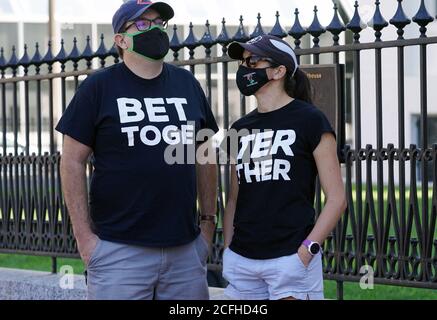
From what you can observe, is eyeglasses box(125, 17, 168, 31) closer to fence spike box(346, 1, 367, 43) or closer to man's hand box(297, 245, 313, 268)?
man's hand box(297, 245, 313, 268)

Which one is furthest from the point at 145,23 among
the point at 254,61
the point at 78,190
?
the point at 78,190

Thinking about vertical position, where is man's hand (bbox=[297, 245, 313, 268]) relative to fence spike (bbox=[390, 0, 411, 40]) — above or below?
below

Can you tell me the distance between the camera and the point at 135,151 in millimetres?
4242

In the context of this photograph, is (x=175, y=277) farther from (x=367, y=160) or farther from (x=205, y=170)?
(x=367, y=160)

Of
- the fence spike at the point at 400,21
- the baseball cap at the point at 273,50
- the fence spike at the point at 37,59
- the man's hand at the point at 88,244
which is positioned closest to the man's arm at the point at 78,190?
the man's hand at the point at 88,244

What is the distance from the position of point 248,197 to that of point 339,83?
2.19m

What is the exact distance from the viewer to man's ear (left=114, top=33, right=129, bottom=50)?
444 cm

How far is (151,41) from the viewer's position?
4.39 metres

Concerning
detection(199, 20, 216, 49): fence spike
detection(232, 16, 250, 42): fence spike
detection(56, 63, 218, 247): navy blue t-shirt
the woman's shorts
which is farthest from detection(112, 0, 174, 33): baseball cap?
detection(199, 20, 216, 49): fence spike

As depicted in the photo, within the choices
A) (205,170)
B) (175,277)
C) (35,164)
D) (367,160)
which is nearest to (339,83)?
(367,160)

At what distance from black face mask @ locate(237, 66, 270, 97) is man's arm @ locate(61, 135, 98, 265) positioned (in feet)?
2.49

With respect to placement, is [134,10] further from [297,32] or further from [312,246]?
[297,32]

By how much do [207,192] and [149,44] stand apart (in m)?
0.78
